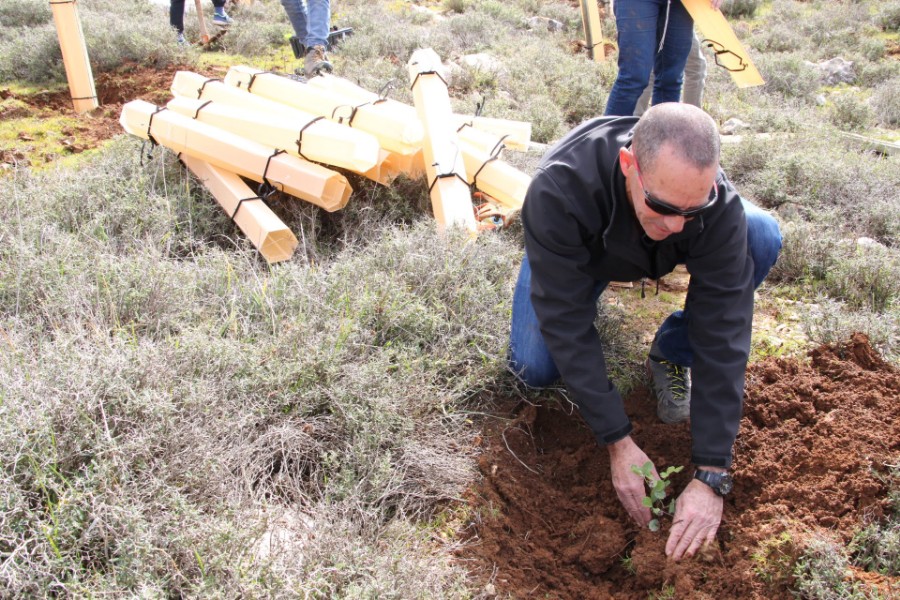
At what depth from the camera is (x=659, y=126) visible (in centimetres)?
207

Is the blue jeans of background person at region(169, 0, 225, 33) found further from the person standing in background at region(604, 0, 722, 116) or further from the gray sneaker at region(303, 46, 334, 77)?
the person standing in background at region(604, 0, 722, 116)

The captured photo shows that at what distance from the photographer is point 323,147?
13.7ft

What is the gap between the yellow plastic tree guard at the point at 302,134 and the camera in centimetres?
409

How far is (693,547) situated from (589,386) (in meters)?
0.64

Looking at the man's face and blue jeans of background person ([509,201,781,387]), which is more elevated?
the man's face

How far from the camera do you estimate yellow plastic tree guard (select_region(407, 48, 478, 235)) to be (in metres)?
4.17

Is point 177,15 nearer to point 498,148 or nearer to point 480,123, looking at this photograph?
point 480,123

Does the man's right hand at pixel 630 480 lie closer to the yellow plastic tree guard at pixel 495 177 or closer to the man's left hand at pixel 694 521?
the man's left hand at pixel 694 521

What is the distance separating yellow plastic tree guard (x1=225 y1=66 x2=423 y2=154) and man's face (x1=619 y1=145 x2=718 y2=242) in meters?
2.34

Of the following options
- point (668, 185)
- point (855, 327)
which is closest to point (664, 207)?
point (668, 185)

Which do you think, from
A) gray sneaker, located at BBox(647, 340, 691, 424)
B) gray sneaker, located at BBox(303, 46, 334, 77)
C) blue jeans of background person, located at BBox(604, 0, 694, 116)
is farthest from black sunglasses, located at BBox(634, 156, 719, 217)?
gray sneaker, located at BBox(303, 46, 334, 77)

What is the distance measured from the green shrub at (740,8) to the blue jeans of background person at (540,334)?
1113 cm

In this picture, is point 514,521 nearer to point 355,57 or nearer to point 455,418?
point 455,418

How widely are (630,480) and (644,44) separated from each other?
2983 mm
